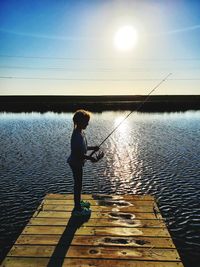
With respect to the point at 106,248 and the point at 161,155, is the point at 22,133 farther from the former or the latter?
the point at 106,248

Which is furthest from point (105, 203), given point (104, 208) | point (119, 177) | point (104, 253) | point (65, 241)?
point (119, 177)

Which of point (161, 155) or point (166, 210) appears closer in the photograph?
point (166, 210)

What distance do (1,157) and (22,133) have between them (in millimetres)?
12819

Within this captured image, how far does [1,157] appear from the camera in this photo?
21125mm

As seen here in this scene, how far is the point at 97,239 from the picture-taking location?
22.1 feet

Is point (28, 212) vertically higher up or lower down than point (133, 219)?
lower down

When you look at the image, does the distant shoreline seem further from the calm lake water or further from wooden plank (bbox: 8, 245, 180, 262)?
wooden plank (bbox: 8, 245, 180, 262)

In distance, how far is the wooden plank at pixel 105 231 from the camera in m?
6.97

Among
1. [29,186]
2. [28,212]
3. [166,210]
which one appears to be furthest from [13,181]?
[166,210]

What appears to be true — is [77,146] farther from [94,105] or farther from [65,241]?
[94,105]

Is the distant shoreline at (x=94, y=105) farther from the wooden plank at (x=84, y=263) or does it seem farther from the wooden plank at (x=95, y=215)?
the wooden plank at (x=84, y=263)

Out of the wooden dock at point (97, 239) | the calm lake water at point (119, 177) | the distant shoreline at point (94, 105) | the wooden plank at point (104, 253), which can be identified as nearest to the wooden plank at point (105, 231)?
the wooden dock at point (97, 239)

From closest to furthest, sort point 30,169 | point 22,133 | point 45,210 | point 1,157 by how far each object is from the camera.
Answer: point 45,210, point 30,169, point 1,157, point 22,133

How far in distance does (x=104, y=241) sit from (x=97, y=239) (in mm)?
183
